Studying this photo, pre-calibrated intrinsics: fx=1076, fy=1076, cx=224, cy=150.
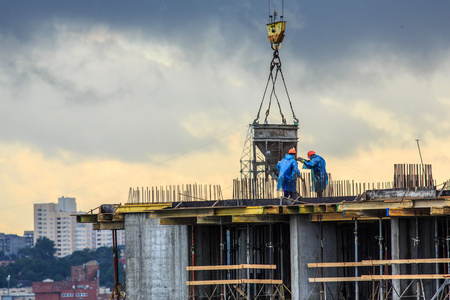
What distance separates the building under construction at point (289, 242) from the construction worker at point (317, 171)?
0.39 meters

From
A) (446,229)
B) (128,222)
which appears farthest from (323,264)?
(128,222)

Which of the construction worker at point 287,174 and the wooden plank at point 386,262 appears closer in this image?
the wooden plank at point 386,262

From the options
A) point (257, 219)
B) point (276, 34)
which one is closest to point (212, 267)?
point (257, 219)

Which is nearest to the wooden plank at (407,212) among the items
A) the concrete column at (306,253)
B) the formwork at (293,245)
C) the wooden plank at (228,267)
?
the formwork at (293,245)

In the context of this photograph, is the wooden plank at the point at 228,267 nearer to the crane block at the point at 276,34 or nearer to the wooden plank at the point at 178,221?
the wooden plank at the point at 178,221

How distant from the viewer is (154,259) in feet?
142

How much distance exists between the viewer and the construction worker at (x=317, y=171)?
141ft

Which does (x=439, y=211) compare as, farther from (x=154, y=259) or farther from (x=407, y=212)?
(x=154, y=259)

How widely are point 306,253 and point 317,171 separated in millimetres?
4137

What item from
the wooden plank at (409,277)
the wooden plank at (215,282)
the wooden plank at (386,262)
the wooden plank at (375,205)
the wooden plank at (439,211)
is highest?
the wooden plank at (375,205)

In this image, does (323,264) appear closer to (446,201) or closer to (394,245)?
(394,245)

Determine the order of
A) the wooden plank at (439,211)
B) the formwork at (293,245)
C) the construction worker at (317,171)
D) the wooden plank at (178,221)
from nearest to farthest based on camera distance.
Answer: the wooden plank at (439,211) < the formwork at (293,245) < the wooden plank at (178,221) < the construction worker at (317,171)

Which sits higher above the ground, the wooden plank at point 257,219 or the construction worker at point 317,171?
the construction worker at point 317,171

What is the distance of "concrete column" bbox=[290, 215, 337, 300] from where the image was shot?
40094 mm
